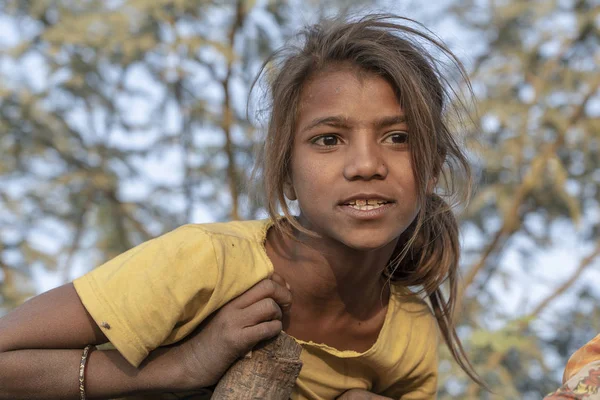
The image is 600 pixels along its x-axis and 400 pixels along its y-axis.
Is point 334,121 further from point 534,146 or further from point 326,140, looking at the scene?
point 534,146

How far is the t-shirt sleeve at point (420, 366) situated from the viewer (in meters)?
2.82

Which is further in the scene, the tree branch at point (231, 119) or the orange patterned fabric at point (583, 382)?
the tree branch at point (231, 119)

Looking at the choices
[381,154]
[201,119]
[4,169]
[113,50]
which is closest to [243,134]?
[201,119]

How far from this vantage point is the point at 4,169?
7090mm

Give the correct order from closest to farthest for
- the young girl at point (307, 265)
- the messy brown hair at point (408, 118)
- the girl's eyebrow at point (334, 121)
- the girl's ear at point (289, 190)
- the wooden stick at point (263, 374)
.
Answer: the wooden stick at point (263, 374), the young girl at point (307, 265), the girl's eyebrow at point (334, 121), the messy brown hair at point (408, 118), the girl's ear at point (289, 190)

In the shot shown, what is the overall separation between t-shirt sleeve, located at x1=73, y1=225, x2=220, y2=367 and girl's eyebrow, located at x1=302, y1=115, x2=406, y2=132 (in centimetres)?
46

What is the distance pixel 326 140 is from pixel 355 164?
162 millimetres

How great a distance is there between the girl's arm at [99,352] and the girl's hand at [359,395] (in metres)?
0.46

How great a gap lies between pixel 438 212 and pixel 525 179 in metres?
4.85

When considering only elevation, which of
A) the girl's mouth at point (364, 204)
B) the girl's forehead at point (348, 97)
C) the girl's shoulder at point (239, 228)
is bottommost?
the girl's shoulder at point (239, 228)

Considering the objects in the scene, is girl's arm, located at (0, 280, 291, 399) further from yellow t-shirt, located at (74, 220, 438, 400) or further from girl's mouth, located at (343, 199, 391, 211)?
girl's mouth, located at (343, 199, 391, 211)

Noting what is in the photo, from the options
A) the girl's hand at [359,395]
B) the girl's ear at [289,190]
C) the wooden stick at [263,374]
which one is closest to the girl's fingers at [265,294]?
the wooden stick at [263,374]

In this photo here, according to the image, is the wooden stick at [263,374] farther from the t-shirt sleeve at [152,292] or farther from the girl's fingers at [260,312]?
the t-shirt sleeve at [152,292]

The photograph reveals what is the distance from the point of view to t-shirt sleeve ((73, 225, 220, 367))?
2.23 meters
